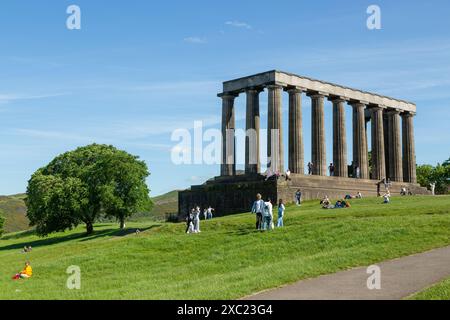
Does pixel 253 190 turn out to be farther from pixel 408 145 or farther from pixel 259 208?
pixel 408 145

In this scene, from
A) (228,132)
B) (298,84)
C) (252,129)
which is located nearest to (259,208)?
(252,129)

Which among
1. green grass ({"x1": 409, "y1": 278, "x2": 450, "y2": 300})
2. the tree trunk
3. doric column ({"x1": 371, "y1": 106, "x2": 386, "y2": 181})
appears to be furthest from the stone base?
green grass ({"x1": 409, "y1": 278, "x2": 450, "y2": 300})

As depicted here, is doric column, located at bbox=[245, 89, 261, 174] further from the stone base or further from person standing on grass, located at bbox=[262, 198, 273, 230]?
person standing on grass, located at bbox=[262, 198, 273, 230]

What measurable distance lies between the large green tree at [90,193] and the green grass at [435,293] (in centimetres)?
7105

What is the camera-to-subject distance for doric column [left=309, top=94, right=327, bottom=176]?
74500mm

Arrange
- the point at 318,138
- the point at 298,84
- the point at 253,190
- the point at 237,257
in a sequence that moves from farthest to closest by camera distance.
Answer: the point at 318,138
the point at 298,84
the point at 253,190
the point at 237,257

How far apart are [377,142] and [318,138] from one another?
47.6 ft

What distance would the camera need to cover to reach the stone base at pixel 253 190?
64.6 m

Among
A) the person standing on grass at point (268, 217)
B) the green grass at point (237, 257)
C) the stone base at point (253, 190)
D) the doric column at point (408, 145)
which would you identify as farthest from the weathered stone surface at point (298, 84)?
the person standing on grass at point (268, 217)

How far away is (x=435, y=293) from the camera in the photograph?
19016mm

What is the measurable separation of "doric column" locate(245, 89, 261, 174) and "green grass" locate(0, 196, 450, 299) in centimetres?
2734
